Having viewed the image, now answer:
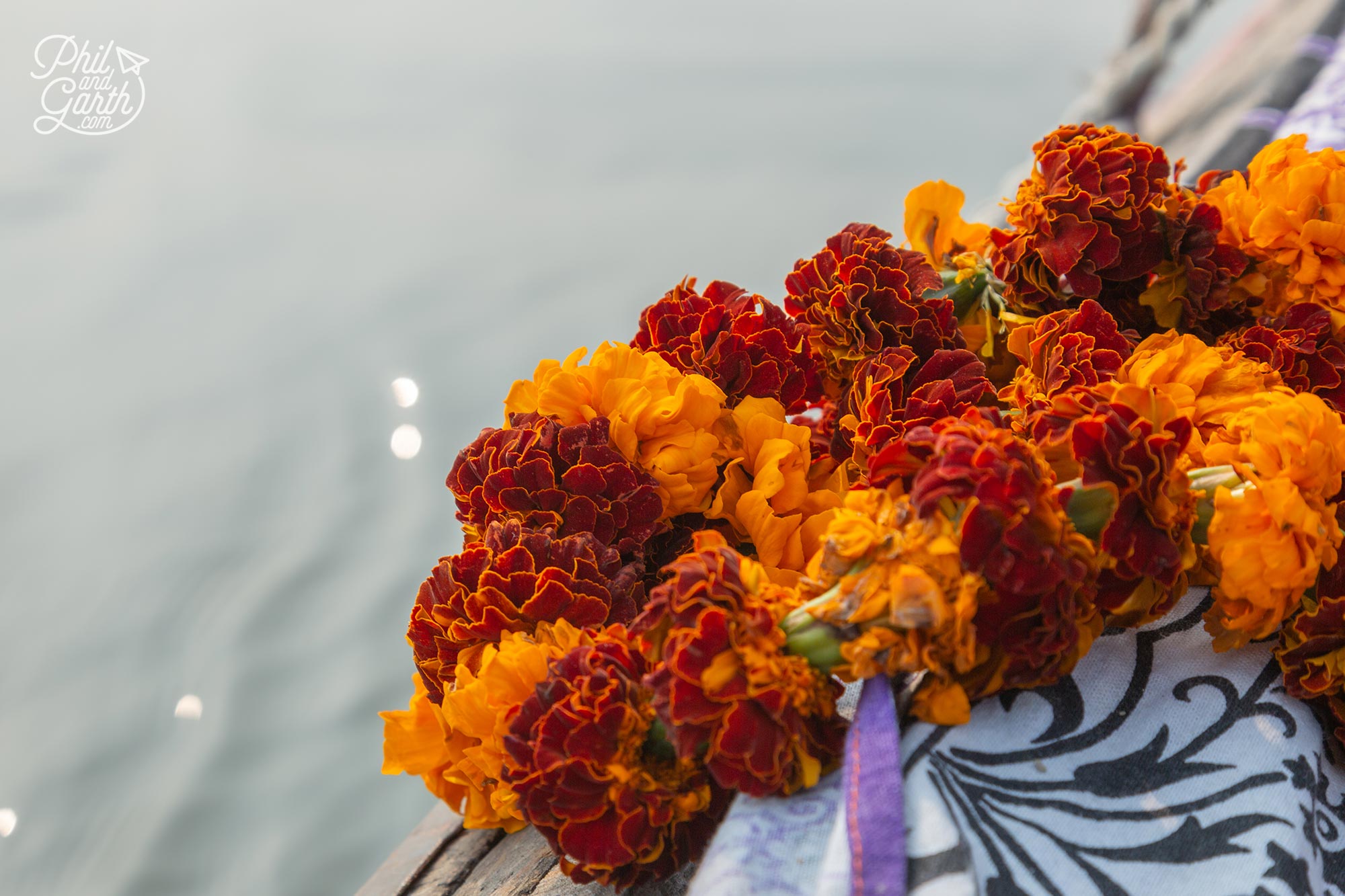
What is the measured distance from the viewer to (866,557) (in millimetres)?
292

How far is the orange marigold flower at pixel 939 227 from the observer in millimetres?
509

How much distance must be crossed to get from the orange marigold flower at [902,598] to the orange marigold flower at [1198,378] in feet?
0.44

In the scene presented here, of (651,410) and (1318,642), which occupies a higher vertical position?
(651,410)

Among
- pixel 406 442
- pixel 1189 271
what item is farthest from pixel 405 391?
pixel 1189 271

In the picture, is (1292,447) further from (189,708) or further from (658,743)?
(189,708)

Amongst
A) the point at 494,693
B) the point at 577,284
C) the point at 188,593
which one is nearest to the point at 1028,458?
the point at 494,693

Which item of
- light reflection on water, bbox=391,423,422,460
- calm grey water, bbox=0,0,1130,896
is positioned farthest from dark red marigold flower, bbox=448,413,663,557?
light reflection on water, bbox=391,423,422,460

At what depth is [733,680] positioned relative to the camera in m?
0.29

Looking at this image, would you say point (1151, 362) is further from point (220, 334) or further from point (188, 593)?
point (220, 334)

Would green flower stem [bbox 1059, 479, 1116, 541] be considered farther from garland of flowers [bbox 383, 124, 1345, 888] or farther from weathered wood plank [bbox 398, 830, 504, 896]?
weathered wood plank [bbox 398, 830, 504, 896]

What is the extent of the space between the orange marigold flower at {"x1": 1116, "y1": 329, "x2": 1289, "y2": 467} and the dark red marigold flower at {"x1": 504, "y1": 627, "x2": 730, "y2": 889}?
0.74 feet

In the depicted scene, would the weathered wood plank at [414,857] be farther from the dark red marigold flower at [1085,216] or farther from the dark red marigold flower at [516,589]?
the dark red marigold flower at [1085,216]
